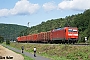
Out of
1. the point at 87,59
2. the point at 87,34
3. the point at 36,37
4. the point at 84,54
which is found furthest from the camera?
the point at 36,37

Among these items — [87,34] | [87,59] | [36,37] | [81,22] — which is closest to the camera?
[87,59]

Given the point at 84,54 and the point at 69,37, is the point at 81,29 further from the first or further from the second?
the point at 84,54

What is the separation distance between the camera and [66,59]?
29.6 meters

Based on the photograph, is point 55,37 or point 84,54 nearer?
point 84,54

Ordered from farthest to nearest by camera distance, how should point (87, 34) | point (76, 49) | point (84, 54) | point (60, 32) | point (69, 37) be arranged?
point (87, 34)
point (60, 32)
point (69, 37)
point (76, 49)
point (84, 54)

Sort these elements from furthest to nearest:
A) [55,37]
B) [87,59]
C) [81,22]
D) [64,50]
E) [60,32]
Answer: [81,22]
[55,37]
[60,32]
[64,50]
[87,59]

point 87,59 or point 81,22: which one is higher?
point 81,22

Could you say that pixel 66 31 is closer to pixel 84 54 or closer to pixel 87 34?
pixel 84 54

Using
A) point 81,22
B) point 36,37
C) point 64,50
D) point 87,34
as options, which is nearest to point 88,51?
point 64,50

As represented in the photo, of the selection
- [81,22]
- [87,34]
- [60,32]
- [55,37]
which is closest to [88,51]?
[60,32]

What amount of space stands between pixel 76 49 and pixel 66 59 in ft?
11.0

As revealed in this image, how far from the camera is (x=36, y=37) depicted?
91875mm

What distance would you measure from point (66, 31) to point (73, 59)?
20.6m

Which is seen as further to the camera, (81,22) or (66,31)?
(81,22)
